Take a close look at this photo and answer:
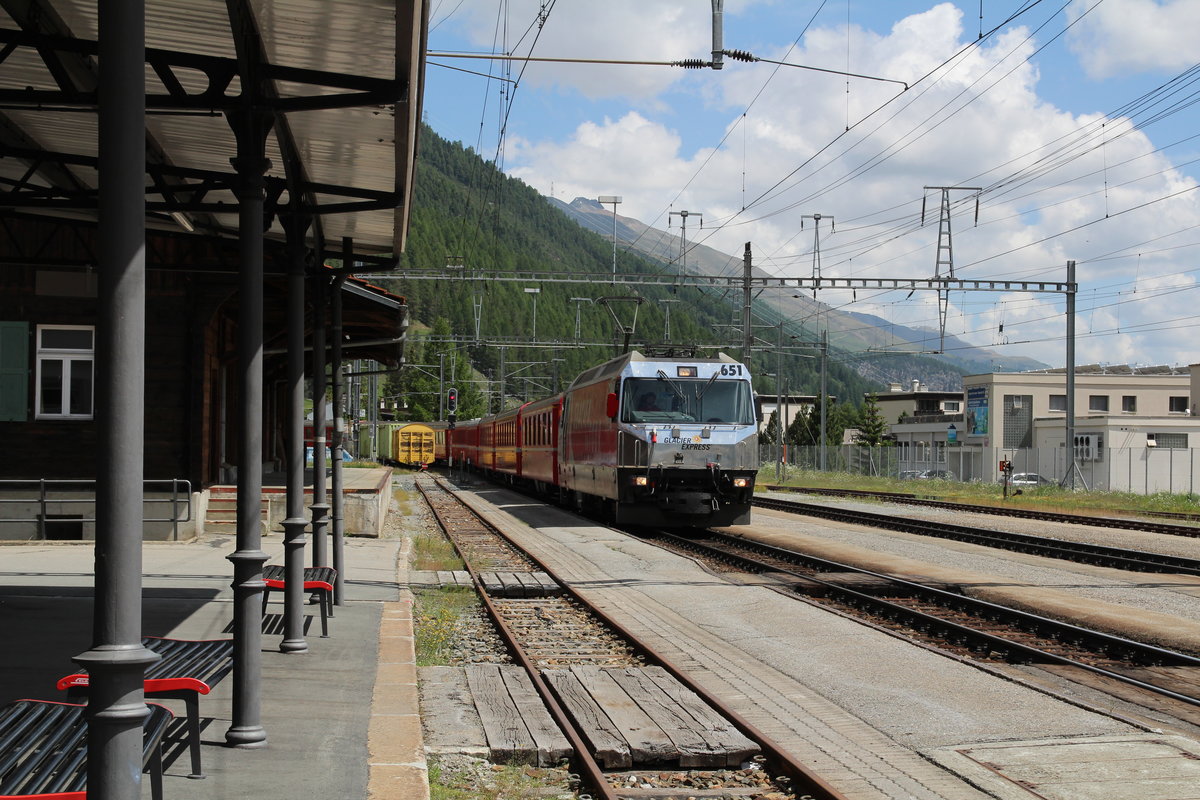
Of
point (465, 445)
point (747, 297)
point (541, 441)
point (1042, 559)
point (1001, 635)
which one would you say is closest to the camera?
point (1001, 635)

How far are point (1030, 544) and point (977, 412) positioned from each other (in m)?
59.0

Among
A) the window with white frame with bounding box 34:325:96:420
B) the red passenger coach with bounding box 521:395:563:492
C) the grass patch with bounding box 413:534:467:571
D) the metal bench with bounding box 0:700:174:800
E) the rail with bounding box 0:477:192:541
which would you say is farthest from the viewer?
the red passenger coach with bounding box 521:395:563:492

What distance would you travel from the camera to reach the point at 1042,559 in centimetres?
1914

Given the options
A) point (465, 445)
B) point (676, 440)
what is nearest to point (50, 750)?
point (676, 440)

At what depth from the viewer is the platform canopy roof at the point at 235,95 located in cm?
595

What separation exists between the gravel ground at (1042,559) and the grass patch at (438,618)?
7093 mm

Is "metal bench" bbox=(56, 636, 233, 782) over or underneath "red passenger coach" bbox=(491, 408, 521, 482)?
underneath

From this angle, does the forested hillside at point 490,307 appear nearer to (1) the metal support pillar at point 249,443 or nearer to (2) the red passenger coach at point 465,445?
(2) the red passenger coach at point 465,445

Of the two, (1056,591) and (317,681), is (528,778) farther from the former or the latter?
(1056,591)

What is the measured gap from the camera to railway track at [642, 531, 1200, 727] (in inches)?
353

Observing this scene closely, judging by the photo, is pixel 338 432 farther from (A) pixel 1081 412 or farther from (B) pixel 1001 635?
(A) pixel 1081 412

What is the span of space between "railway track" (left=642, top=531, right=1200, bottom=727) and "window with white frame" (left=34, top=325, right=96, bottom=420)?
32.4 ft

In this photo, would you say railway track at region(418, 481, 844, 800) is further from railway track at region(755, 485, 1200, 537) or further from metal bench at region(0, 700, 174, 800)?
railway track at region(755, 485, 1200, 537)

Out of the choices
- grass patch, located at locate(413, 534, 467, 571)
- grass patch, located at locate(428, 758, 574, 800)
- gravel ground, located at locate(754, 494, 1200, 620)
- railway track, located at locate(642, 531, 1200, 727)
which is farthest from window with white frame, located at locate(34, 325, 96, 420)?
grass patch, located at locate(428, 758, 574, 800)
